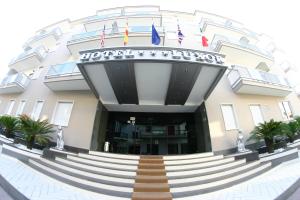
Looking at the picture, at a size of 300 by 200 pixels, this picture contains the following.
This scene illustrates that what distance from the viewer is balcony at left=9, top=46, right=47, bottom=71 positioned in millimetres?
15789

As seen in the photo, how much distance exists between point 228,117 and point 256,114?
95.7 inches

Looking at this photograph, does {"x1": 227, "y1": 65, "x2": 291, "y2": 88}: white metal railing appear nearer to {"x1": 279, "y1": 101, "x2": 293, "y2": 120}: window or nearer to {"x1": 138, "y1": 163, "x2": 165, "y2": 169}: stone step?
{"x1": 279, "y1": 101, "x2": 293, "y2": 120}: window

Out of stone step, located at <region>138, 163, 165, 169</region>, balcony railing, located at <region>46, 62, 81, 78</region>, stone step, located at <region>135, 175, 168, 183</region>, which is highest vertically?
balcony railing, located at <region>46, 62, 81, 78</region>

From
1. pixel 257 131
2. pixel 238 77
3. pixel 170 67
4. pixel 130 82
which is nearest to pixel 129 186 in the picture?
pixel 130 82

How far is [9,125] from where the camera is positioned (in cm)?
1061

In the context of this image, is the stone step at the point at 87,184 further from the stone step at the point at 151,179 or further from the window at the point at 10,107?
the window at the point at 10,107

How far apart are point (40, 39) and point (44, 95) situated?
32.6ft

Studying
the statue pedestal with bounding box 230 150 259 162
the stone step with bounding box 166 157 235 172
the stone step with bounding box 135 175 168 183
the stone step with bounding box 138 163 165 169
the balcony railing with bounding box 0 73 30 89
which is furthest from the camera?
the balcony railing with bounding box 0 73 30 89

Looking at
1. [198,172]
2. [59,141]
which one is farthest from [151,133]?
[59,141]

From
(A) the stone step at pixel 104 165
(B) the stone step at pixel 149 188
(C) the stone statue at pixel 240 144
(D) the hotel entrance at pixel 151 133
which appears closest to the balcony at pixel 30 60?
(D) the hotel entrance at pixel 151 133

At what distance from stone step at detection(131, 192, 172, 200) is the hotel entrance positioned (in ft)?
17.4

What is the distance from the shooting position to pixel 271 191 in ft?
18.2

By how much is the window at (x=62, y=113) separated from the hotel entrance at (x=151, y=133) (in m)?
2.73

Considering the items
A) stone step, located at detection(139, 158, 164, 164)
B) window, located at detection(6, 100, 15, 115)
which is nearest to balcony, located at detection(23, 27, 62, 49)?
window, located at detection(6, 100, 15, 115)
